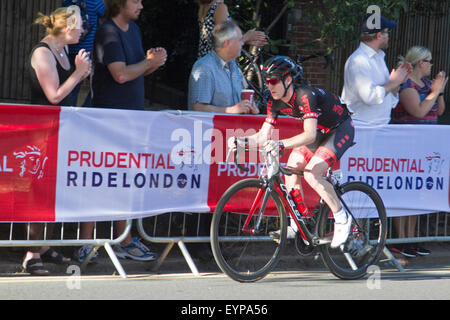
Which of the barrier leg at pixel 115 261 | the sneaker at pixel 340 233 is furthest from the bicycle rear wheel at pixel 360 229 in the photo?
the barrier leg at pixel 115 261

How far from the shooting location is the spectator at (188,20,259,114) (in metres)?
7.73

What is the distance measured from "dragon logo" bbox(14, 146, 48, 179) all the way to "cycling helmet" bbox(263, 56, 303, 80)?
199 centimetres

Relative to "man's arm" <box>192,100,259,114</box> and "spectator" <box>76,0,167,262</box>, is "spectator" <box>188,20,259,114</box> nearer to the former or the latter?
"man's arm" <box>192,100,259,114</box>

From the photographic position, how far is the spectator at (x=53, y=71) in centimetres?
698

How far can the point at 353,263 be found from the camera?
749 cm

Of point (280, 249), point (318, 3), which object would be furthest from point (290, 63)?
point (318, 3)

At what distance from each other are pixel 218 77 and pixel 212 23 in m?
0.86

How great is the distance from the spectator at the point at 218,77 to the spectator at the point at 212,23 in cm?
50

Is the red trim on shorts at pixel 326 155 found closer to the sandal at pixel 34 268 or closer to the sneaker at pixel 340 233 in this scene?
the sneaker at pixel 340 233

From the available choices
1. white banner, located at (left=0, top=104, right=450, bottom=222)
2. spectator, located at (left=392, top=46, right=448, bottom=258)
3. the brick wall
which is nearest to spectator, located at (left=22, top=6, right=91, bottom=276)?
white banner, located at (left=0, top=104, right=450, bottom=222)

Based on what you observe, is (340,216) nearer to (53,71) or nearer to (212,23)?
(212,23)

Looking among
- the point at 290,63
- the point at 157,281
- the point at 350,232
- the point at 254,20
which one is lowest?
the point at 157,281

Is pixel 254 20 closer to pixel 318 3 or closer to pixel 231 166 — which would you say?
pixel 318 3

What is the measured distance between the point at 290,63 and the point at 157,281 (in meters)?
2.13
